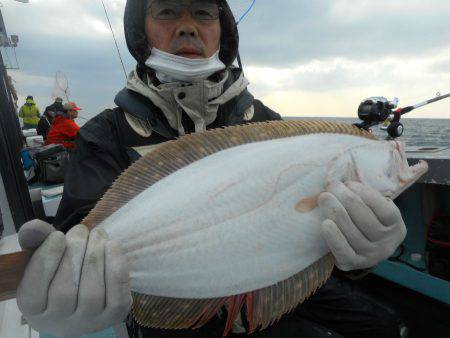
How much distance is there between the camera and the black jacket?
1.59 meters

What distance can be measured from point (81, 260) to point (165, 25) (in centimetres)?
140

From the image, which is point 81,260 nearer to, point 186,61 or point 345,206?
Answer: point 345,206

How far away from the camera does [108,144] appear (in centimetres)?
181

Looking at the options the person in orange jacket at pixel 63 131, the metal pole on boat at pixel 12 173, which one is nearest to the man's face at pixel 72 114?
the person in orange jacket at pixel 63 131

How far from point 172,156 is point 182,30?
2.94 feet

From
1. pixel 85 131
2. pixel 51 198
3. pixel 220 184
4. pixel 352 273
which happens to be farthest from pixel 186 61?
pixel 51 198

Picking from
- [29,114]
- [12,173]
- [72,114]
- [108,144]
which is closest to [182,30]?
[108,144]

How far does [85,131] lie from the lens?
1817mm

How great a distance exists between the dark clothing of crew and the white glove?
0.72 meters

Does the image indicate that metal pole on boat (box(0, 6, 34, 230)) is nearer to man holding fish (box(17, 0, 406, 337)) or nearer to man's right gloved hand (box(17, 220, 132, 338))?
man holding fish (box(17, 0, 406, 337))

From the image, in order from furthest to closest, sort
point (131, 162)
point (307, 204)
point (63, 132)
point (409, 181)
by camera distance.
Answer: point (63, 132) → point (131, 162) → point (409, 181) → point (307, 204)

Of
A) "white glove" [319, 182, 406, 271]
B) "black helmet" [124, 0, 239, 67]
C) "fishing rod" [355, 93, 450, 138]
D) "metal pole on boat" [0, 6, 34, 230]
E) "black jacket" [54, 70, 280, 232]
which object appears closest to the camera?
"white glove" [319, 182, 406, 271]

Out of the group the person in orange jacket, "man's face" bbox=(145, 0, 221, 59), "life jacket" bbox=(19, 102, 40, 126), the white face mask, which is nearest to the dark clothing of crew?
the white face mask

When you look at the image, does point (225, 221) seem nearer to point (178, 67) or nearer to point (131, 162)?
point (131, 162)
